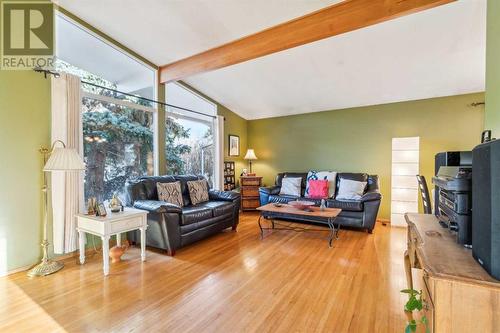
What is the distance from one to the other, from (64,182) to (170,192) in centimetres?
126

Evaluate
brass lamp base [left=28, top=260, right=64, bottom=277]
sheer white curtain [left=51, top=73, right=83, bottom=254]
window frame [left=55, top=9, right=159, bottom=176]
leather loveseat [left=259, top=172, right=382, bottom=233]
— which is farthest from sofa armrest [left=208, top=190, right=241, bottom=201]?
brass lamp base [left=28, top=260, right=64, bottom=277]

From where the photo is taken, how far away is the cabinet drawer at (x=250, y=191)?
5.39 metres

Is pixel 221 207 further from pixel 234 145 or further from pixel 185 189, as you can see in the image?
pixel 234 145

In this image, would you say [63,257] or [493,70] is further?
[63,257]

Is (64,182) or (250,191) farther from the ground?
(64,182)

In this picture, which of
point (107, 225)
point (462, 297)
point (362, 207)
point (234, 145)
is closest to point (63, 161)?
point (107, 225)

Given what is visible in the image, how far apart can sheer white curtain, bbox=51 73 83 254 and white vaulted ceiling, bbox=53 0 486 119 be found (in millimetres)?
1031

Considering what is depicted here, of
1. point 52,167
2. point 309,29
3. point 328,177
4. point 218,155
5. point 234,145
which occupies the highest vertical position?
point 309,29

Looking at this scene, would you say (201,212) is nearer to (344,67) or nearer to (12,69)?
(12,69)

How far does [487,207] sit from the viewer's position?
3.14ft

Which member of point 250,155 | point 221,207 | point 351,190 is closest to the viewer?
point 221,207

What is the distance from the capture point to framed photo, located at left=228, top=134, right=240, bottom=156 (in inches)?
226

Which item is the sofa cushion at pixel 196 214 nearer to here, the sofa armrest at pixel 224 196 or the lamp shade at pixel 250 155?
the sofa armrest at pixel 224 196

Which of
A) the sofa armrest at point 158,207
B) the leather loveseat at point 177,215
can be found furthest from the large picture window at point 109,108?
the sofa armrest at point 158,207
